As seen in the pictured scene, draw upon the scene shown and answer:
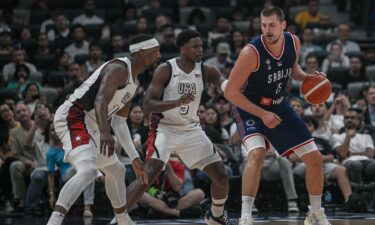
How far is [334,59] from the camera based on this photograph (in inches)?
561

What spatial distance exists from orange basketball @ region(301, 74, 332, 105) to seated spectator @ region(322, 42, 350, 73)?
608 cm

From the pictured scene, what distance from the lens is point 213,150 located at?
8461mm

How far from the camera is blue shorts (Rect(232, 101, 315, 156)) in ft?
25.8

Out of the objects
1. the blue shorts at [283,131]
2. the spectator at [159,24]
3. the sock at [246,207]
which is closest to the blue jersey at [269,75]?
the blue shorts at [283,131]

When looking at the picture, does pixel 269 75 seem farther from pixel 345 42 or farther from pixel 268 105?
pixel 345 42

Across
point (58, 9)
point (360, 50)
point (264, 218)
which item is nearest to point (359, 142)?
point (264, 218)

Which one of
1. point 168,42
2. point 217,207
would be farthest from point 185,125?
point 168,42

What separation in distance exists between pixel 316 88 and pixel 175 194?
135 inches

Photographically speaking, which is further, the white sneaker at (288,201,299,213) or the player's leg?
the white sneaker at (288,201,299,213)

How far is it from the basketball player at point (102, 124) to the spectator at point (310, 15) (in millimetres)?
8461

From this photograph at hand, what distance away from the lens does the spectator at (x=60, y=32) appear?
49.8 ft

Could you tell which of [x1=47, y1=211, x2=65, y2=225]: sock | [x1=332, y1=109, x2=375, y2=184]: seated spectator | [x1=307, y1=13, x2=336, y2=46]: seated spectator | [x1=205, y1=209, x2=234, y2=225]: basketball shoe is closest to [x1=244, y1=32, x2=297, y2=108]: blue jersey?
[x1=205, y1=209, x2=234, y2=225]: basketball shoe

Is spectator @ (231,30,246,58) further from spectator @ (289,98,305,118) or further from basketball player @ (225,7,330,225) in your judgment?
basketball player @ (225,7,330,225)

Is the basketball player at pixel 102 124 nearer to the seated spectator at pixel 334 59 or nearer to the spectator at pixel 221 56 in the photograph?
the spectator at pixel 221 56
